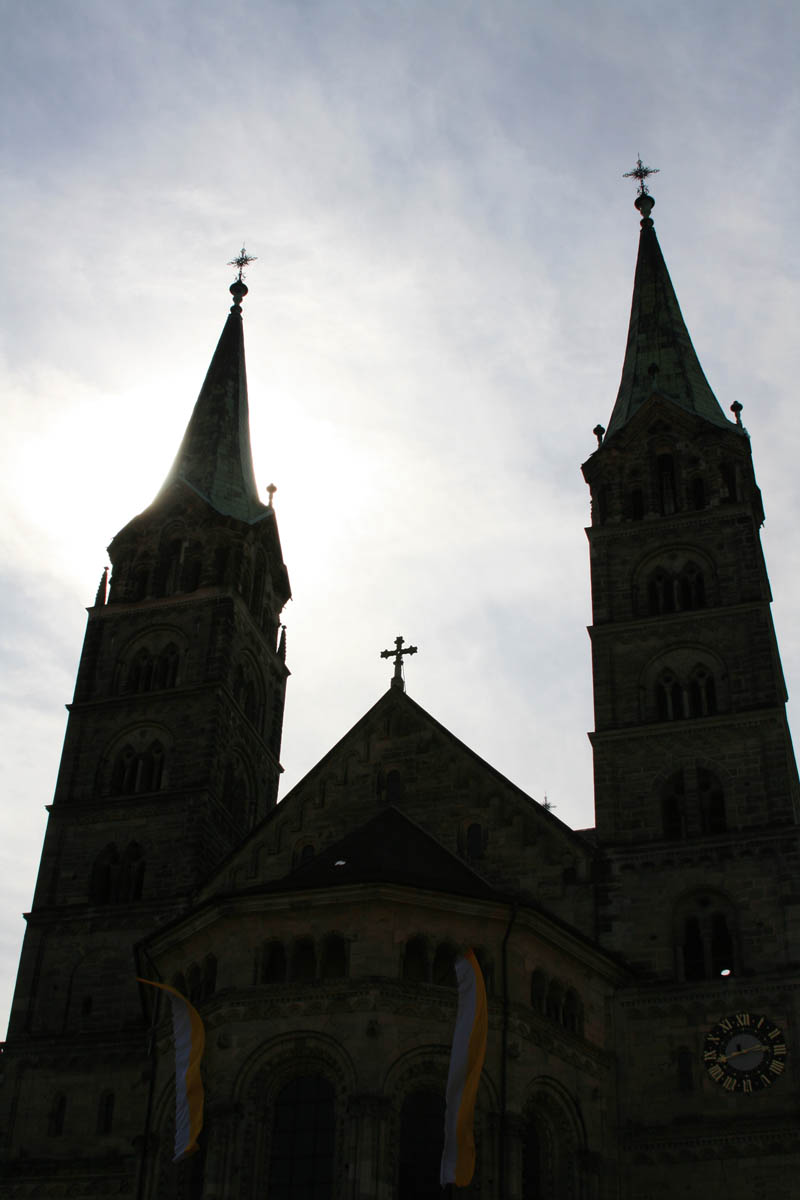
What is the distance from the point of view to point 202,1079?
28.8 m

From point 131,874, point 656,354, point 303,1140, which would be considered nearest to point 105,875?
point 131,874

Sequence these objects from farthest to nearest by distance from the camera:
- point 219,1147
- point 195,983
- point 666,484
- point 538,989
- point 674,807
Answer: point 666,484 < point 674,807 < point 195,983 < point 538,989 < point 219,1147

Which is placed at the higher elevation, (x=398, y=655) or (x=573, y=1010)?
(x=398, y=655)

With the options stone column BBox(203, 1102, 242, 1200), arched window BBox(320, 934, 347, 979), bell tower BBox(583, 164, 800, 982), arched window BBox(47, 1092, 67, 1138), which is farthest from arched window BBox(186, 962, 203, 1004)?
bell tower BBox(583, 164, 800, 982)

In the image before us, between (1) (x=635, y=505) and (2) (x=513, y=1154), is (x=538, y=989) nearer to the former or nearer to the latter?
(2) (x=513, y=1154)

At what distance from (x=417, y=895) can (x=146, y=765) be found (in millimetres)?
14511

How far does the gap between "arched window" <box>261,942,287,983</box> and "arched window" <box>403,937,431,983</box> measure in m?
2.48

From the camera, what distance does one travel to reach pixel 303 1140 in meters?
27.7

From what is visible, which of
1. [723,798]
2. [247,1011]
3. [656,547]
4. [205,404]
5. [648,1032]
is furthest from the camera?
[205,404]

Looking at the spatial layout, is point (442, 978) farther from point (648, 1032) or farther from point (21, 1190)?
point (21, 1190)

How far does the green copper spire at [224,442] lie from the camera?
47.9 metres

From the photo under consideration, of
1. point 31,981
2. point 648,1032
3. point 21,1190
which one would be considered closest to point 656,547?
point 648,1032

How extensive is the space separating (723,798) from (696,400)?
46.8 ft

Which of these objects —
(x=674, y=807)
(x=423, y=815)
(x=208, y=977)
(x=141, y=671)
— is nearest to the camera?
(x=208, y=977)
